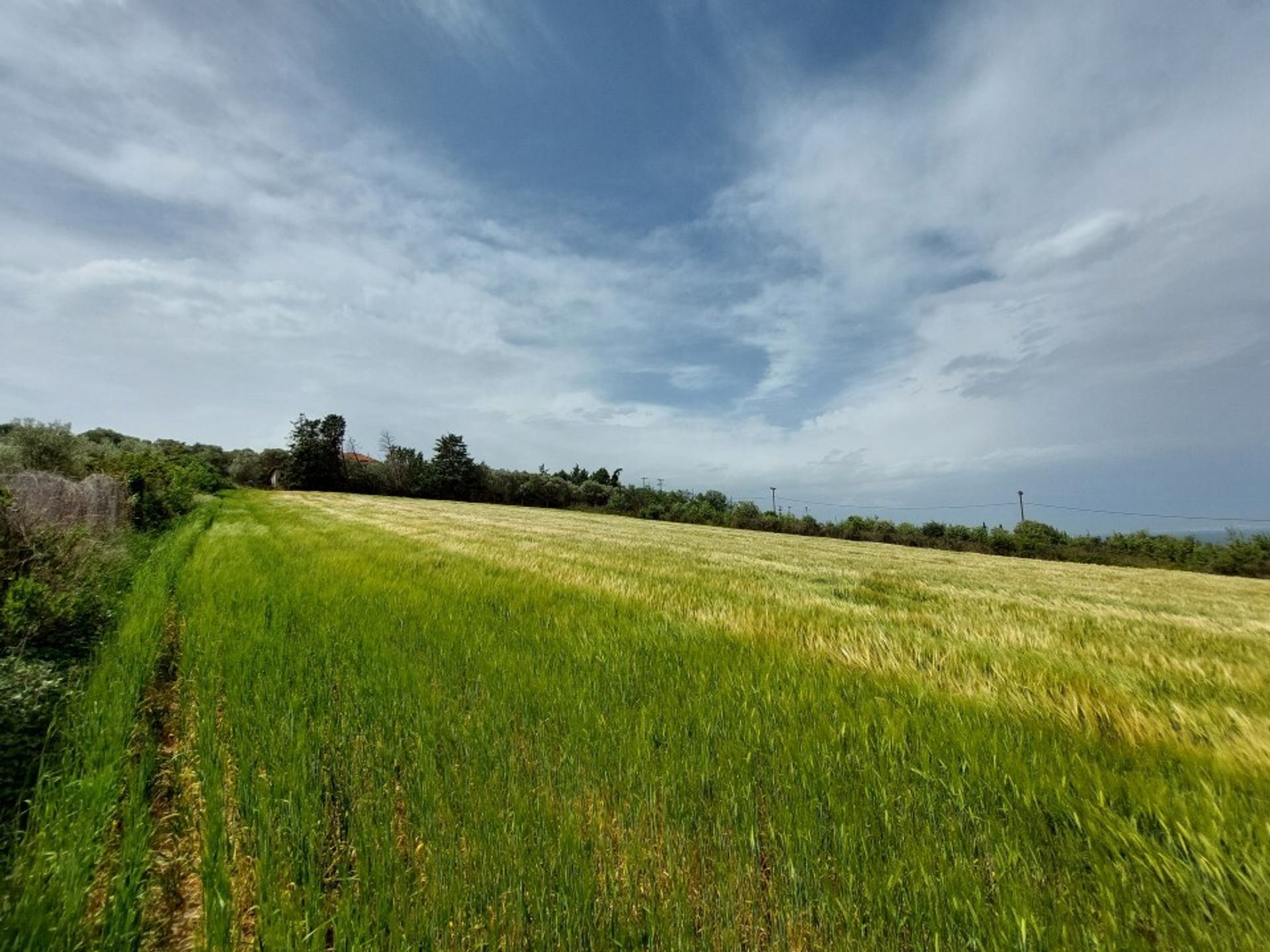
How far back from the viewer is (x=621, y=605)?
19.0 feet

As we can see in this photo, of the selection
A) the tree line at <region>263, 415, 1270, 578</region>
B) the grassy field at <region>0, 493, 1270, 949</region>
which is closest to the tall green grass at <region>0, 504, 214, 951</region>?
the grassy field at <region>0, 493, 1270, 949</region>

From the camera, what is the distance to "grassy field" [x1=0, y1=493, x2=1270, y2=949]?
5.05 ft

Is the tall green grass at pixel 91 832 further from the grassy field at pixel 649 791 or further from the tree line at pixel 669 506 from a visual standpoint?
the tree line at pixel 669 506

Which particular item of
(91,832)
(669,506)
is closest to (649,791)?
(91,832)

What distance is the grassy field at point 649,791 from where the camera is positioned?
5.05ft

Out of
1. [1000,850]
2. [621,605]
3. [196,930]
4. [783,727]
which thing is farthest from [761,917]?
[621,605]

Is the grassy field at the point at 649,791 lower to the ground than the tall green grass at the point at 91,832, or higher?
higher

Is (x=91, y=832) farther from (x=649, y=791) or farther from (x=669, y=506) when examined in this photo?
(x=669, y=506)

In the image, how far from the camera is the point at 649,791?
2.18 m

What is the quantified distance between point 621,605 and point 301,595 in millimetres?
4105

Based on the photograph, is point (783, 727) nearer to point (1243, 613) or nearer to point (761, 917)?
point (761, 917)

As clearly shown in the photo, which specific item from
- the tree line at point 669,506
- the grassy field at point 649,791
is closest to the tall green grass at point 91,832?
the grassy field at point 649,791

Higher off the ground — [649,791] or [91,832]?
[649,791]

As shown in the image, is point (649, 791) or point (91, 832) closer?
point (91, 832)
